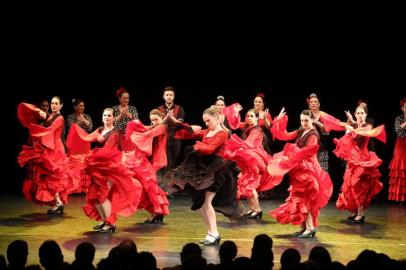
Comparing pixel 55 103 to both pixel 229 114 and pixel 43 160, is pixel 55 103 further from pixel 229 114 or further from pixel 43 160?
pixel 229 114

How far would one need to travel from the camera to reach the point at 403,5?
30.1 feet

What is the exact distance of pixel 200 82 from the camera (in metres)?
10.2

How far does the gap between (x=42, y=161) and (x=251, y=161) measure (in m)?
2.29

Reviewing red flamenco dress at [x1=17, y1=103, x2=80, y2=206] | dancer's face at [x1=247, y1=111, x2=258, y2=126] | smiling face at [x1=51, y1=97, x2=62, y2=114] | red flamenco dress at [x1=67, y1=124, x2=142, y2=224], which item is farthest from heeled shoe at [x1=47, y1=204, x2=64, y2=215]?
dancer's face at [x1=247, y1=111, x2=258, y2=126]

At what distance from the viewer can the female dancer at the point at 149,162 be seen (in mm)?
6863

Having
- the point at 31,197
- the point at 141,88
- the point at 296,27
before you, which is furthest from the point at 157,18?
the point at 31,197

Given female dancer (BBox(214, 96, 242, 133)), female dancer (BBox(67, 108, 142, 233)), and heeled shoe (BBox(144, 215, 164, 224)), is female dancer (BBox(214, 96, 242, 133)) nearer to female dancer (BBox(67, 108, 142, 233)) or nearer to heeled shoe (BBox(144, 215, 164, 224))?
heeled shoe (BBox(144, 215, 164, 224))

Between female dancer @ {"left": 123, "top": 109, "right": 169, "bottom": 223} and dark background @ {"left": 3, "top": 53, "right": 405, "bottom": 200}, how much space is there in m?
2.91

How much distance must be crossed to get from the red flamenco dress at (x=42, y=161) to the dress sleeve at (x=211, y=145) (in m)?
2.08

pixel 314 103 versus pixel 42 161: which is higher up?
pixel 314 103

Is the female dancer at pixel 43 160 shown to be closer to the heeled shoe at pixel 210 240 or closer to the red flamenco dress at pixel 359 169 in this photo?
the heeled shoe at pixel 210 240

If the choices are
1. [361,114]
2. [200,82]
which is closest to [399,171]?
[361,114]

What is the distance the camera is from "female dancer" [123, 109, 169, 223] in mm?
6863

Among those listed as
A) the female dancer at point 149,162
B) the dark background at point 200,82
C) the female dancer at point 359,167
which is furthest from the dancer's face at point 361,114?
the dark background at point 200,82
